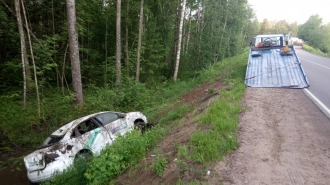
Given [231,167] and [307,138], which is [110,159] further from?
[307,138]

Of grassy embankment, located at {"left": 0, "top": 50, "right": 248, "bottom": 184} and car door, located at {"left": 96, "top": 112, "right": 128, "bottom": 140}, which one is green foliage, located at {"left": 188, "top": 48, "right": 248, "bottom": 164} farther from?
car door, located at {"left": 96, "top": 112, "right": 128, "bottom": 140}

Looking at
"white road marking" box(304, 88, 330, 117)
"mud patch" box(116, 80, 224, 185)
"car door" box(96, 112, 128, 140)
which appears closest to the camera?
"mud patch" box(116, 80, 224, 185)

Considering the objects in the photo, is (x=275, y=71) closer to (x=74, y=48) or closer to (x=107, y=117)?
(x=107, y=117)

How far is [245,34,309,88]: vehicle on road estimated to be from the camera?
8.57 metres

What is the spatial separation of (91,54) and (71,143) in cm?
1232

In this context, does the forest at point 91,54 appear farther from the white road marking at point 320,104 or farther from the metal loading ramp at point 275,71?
the white road marking at point 320,104

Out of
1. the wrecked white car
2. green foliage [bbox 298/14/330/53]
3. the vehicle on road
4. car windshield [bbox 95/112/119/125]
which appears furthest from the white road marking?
green foliage [bbox 298/14/330/53]

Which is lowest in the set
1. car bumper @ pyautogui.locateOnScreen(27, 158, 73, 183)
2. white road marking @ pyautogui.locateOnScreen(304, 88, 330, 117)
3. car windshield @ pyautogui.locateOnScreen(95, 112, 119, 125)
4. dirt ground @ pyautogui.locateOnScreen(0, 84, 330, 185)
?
car bumper @ pyautogui.locateOnScreen(27, 158, 73, 183)

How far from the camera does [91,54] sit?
16.8m

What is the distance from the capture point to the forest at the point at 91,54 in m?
9.59

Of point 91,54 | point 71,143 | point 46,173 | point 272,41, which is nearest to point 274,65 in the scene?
point 272,41

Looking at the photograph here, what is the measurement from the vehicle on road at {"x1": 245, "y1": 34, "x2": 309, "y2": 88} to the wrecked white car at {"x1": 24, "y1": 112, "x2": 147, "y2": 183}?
574 cm

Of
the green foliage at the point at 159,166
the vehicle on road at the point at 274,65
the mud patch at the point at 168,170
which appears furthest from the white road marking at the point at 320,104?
the green foliage at the point at 159,166

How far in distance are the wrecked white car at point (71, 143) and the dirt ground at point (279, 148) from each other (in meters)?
3.99
